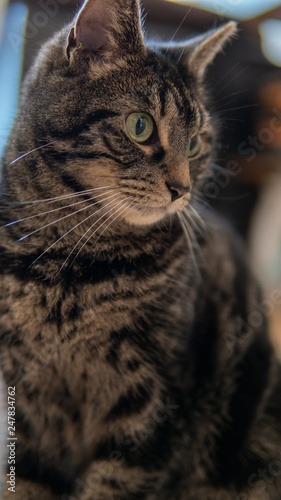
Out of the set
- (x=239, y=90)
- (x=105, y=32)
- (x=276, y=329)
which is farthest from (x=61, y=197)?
(x=276, y=329)

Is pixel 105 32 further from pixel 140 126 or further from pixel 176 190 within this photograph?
pixel 176 190

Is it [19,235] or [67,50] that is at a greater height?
[67,50]

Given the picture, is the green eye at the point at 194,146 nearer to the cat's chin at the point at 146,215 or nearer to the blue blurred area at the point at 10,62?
the cat's chin at the point at 146,215

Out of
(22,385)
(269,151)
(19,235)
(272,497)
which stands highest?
(269,151)

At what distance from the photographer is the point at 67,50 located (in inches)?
27.5

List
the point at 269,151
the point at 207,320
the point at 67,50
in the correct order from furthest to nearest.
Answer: the point at 269,151
the point at 207,320
the point at 67,50

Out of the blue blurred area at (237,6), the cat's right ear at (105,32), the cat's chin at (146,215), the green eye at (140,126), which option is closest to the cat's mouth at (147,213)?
the cat's chin at (146,215)

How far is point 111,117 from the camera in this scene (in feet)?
2.30

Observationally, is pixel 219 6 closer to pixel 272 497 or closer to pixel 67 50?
pixel 67 50

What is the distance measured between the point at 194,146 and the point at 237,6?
324 mm

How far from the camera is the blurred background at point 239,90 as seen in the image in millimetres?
818

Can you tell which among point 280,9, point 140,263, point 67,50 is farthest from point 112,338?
point 280,9

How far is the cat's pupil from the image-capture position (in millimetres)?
713

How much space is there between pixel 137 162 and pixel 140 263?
0.20 meters
